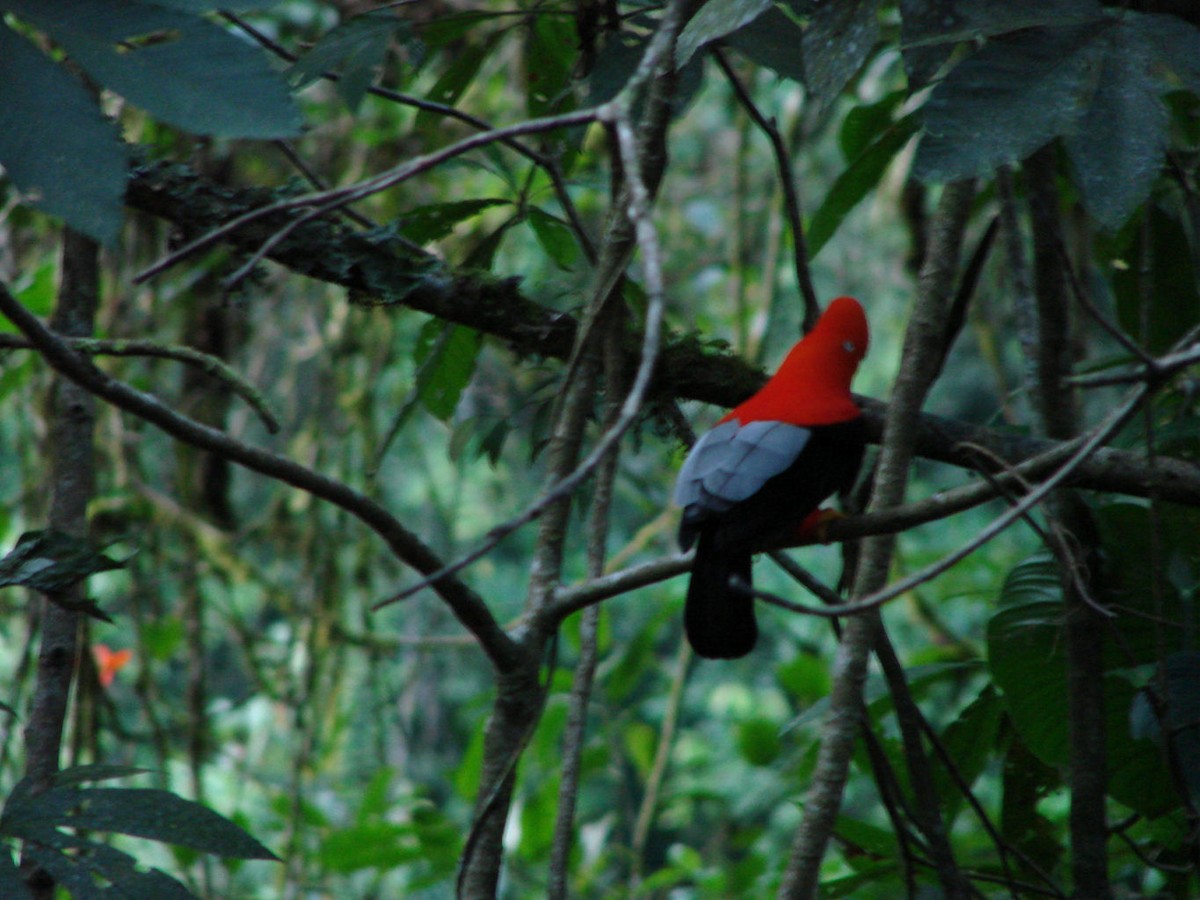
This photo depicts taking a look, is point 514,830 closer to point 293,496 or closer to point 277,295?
point 293,496

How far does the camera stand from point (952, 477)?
7031 mm

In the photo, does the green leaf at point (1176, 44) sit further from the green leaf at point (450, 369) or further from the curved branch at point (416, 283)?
the green leaf at point (450, 369)

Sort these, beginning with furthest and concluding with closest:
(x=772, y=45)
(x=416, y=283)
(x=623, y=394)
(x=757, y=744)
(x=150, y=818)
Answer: (x=757, y=744)
(x=416, y=283)
(x=772, y=45)
(x=623, y=394)
(x=150, y=818)

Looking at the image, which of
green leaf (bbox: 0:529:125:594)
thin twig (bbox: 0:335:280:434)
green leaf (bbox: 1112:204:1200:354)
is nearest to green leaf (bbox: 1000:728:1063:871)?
green leaf (bbox: 1112:204:1200:354)

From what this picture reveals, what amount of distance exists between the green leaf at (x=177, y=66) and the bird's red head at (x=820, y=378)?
1016mm

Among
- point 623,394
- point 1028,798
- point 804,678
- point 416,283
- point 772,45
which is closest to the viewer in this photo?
point 623,394

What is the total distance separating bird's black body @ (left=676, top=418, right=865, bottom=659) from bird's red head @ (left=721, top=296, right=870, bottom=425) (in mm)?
23

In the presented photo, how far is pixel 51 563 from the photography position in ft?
4.66

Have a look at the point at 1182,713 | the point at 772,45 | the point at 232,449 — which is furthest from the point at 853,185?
the point at 232,449

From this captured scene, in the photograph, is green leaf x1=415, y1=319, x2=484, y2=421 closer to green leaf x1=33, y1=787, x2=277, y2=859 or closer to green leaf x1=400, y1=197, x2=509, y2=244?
green leaf x1=400, y1=197, x2=509, y2=244

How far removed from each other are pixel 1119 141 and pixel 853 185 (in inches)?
33.5

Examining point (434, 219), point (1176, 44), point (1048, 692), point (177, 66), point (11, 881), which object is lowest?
point (11, 881)

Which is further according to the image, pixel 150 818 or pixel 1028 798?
pixel 1028 798

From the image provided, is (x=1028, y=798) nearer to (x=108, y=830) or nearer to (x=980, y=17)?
(x=980, y=17)
